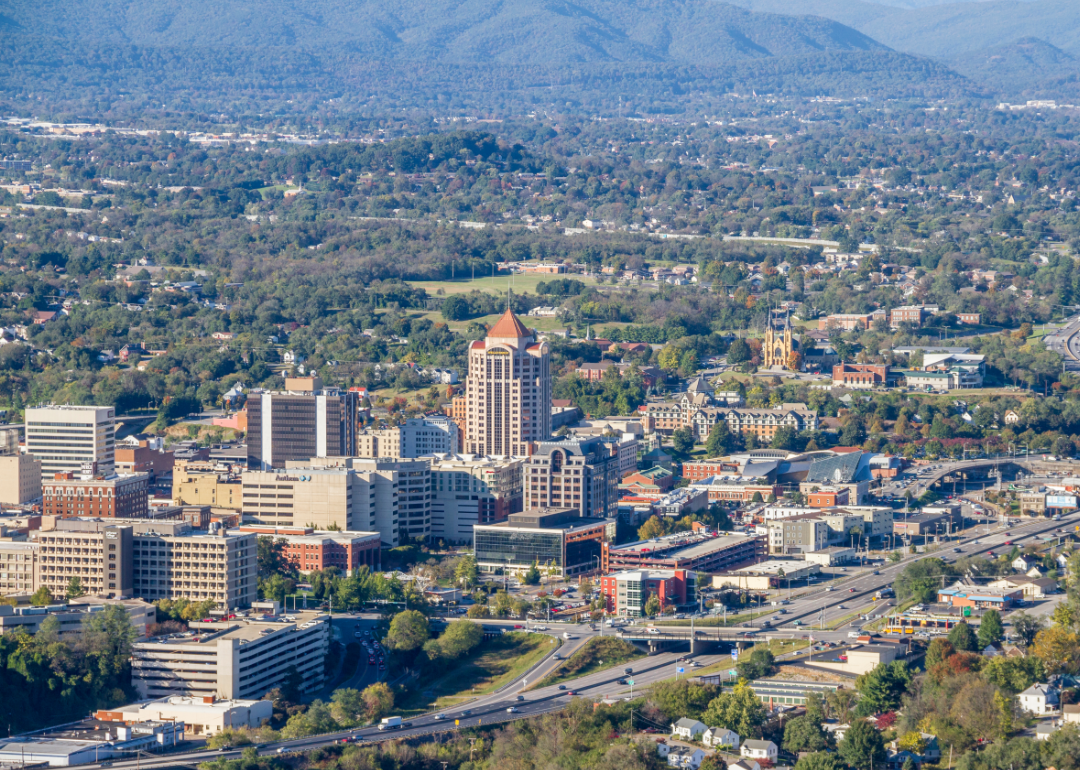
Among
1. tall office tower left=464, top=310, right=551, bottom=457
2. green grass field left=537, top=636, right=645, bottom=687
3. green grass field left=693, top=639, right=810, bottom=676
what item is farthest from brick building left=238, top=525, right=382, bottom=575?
green grass field left=693, top=639, right=810, bottom=676

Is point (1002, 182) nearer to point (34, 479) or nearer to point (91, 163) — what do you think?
point (91, 163)

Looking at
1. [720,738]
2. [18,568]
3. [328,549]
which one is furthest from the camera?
[328,549]

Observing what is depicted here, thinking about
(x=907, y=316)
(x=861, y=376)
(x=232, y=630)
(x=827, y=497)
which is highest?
(x=907, y=316)

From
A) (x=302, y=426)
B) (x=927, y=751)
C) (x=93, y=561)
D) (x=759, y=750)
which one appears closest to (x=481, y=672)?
(x=759, y=750)

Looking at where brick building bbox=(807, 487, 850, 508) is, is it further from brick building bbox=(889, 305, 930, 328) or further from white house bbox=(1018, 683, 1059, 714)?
brick building bbox=(889, 305, 930, 328)

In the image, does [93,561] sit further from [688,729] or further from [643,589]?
[688,729]

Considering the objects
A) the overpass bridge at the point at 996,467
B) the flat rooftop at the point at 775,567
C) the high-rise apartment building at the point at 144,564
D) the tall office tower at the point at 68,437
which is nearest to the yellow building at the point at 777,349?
the overpass bridge at the point at 996,467
